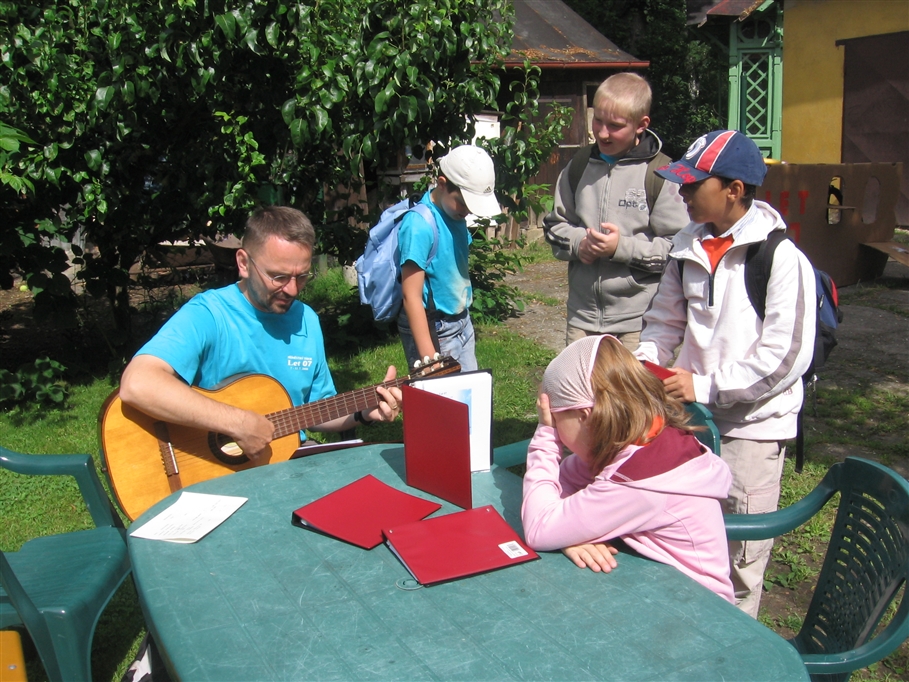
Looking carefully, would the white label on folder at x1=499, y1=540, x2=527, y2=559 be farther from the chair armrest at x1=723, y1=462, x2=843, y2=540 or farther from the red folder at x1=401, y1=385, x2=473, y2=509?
the chair armrest at x1=723, y1=462, x2=843, y2=540

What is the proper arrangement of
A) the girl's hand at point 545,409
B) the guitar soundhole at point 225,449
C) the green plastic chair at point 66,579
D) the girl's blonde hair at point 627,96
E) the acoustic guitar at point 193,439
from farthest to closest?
the girl's blonde hair at point 627,96
the guitar soundhole at point 225,449
the acoustic guitar at point 193,439
the green plastic chair at point 66,579
the girl's hand at point 545,409

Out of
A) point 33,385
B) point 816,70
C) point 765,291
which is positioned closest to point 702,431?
point 765,291

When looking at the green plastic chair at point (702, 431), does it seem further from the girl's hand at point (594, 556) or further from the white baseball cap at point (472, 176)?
the white baseball cap at point (472, 176)

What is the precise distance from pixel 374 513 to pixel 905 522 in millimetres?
1298

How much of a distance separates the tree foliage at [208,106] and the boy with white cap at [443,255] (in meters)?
1.23

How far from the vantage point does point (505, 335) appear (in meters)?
7.15

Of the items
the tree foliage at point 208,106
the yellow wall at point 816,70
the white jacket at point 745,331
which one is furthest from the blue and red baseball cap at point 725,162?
the yellow wall at point 816,70

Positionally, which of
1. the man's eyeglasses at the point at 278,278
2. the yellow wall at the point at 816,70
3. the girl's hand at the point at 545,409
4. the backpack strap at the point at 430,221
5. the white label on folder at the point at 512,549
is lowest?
the white label on folder at the point at 512,549

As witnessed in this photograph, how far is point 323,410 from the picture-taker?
3.10 m

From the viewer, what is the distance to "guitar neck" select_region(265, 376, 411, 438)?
3.04 meters

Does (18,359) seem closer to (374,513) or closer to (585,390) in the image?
(374,513)

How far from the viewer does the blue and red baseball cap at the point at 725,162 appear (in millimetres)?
2400

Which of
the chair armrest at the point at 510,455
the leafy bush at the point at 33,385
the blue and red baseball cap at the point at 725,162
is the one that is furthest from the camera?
the leafy bush at the point at 33,385

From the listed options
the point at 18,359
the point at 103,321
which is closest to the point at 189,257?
the point at 103,321
